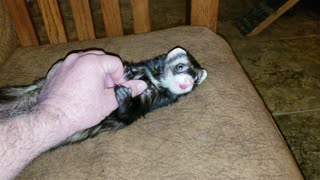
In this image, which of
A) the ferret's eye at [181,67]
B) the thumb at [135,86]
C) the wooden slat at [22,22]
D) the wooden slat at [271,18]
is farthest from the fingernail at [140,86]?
the wooden slat at [271,18]

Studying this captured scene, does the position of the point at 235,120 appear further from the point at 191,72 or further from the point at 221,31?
Answer: the point at 221,31

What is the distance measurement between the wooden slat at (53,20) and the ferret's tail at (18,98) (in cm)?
19

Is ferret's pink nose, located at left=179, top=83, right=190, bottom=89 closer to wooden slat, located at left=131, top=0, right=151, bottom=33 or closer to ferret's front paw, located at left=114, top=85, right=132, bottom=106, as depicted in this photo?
ferret's front paw, located at left=114, top=85, right=132, bottom=106

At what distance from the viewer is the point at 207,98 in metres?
0.69

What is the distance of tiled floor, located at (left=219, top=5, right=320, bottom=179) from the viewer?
47.3 inches

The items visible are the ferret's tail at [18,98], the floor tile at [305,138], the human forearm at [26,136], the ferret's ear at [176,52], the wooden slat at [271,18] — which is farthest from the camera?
the wooden slat at [271,18]

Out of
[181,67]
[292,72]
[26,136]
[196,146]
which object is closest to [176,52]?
[181,67]

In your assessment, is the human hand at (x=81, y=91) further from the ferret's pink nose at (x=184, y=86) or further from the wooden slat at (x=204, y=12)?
the wooden slat at (x=204, y=12)

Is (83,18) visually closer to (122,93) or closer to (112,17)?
(112,17)

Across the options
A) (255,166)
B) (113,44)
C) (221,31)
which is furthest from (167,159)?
(221,31)

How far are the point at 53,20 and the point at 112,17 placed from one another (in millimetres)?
147

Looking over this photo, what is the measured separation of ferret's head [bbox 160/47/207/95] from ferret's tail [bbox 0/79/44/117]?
0.93 ft

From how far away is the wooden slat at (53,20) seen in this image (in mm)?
834

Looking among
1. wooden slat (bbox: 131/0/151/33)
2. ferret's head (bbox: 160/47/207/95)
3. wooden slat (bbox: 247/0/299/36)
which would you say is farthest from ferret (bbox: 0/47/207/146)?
wooden slat (bbox: 247/0/299/36)
